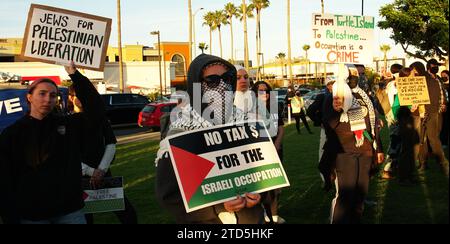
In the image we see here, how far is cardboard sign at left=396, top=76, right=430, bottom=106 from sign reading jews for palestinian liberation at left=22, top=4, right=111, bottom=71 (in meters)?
3.62

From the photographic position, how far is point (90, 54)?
5395mm

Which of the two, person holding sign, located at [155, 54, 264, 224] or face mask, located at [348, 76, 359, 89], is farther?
face mask, located at [348, 76, 359, 89]

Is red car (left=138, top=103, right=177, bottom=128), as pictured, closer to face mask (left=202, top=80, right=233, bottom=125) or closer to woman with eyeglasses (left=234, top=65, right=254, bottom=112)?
woman with eyeglasses (left=234, top=65, right=254, bottom=112)

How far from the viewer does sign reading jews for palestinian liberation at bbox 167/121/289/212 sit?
9.27ft

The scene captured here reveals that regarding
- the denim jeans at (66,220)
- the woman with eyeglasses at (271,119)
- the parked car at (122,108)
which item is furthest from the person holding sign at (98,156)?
the parked car at (122,108)

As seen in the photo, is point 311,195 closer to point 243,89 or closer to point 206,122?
point 243,89

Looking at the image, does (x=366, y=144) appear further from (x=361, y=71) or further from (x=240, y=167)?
(x=240, y=167)

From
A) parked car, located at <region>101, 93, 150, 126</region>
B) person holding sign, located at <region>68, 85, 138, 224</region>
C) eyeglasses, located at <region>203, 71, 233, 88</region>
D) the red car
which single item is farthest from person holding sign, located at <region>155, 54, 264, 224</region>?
parked car, located at <region>101, 93, 150, 126</region>

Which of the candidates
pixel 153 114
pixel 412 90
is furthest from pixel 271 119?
pixel 153 114

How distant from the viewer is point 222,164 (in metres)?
2.91

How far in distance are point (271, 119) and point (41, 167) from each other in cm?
340

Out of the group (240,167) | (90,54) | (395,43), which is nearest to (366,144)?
(240,167)

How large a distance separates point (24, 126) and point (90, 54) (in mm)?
1974

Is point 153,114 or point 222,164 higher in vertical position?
point 222,164
